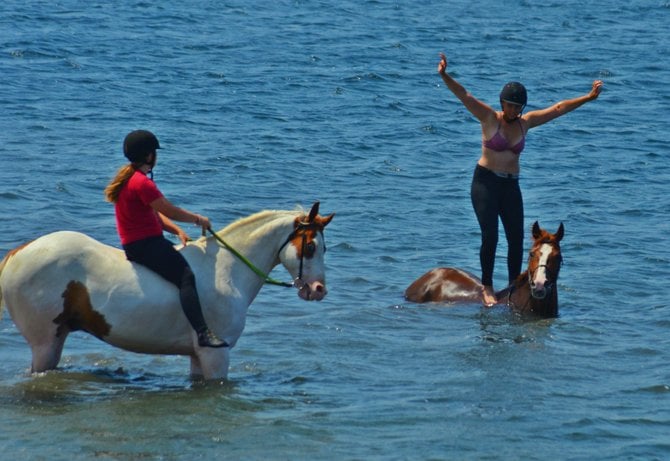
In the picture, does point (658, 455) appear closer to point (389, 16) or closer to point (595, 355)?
point (595, 355)

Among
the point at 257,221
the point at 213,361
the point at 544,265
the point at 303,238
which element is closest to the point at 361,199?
the point at 544,265

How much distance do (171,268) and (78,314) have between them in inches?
27.3

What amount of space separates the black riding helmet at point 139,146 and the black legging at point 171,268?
0.56 metres

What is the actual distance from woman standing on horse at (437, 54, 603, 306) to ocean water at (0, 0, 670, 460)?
87 centimetres

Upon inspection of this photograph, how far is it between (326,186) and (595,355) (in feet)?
25.7

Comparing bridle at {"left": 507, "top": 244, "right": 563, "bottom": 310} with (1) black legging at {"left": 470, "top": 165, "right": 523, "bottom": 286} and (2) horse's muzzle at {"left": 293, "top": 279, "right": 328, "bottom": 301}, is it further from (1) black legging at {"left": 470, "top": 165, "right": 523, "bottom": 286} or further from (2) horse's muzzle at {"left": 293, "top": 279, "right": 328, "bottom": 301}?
Result: (2) horse's muzzle at {"left": 293, "top": 279, "right": 328, "bottom": 301}

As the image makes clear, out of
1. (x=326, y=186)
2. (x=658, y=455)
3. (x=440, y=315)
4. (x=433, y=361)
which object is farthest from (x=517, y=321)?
(x=326, y=186)

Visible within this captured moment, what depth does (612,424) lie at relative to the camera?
8.42 metres

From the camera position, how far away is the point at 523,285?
11930mm

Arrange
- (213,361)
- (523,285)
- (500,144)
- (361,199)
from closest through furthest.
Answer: (213,361), (500,144), (523,285), (361,199)

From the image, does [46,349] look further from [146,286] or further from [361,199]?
[361,199]

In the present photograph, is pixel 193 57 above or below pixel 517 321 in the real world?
above

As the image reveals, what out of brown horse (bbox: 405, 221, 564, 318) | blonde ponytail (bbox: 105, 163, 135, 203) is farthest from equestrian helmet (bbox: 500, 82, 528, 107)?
blonde ponytail (bbox: 105, 163, 135, 203)

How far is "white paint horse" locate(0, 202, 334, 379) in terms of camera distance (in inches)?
332
